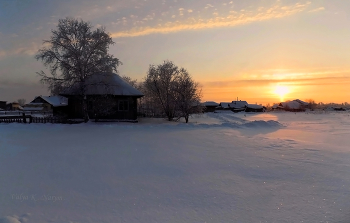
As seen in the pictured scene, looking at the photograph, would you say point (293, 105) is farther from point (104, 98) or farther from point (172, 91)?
point (104, 98)

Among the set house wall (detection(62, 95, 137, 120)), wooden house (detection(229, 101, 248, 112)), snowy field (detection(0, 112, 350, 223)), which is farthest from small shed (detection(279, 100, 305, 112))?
snowy field (detection(0, 112, 350, 223))

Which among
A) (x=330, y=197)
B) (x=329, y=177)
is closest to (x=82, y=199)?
(x=330, y=197)

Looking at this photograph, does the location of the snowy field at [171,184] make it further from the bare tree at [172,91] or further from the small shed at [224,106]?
the small shed at [224,106]

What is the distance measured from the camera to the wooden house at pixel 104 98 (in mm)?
24688

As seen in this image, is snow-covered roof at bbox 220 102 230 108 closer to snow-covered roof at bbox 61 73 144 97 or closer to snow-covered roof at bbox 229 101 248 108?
snow-covered roof at bbox 229 101 248 108

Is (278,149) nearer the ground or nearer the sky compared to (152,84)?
nearer the ground

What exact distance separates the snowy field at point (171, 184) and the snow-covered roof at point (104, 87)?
12751 millimetres

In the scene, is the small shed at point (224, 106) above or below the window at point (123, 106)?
above

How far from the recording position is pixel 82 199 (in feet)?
20.1

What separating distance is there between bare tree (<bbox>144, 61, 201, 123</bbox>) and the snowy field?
20531 mm

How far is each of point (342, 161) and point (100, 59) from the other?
20681 millimetres

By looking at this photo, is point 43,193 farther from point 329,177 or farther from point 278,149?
point 278,149

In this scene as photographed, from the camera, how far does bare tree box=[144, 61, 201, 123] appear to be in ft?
107

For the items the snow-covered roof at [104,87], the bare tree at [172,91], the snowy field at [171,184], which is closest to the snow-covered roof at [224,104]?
the bare tree at [172,91]
